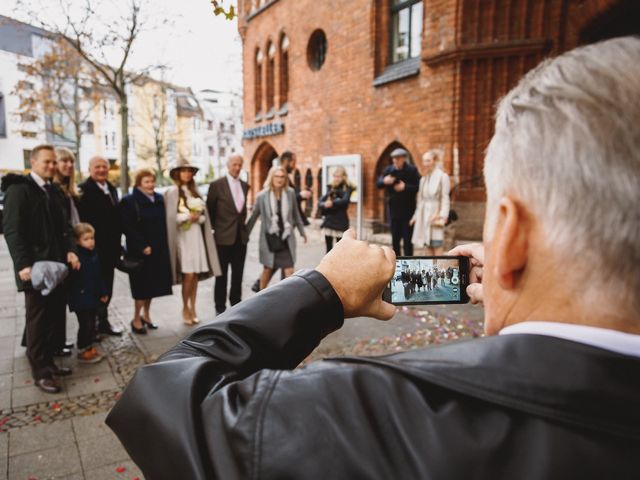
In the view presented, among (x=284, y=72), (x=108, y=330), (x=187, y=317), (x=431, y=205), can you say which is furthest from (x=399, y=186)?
(x=284, y=72)

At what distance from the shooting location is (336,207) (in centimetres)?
821

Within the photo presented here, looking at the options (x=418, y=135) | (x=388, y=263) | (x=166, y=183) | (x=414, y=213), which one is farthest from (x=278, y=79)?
(x=166, y=183)

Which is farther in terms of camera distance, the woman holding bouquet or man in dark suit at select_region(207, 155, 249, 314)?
man in dark suit at select_region(207, 155, 249, 314)

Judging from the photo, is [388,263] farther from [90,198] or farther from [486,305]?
[90,198]

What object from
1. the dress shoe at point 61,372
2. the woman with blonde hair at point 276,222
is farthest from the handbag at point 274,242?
the dress shoe at point 61,372

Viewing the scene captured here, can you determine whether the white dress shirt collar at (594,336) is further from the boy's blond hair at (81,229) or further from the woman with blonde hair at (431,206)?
the woman with blonde hair at (431,206)

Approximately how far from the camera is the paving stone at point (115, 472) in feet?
10.1

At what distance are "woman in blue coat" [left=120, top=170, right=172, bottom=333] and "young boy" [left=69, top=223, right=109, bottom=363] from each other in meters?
0.60

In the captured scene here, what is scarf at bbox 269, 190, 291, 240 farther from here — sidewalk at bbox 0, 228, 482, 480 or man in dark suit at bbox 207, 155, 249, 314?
sidewalk at bbox 0, 228, 482, 480

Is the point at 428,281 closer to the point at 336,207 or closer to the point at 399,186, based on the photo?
the point at 336,207

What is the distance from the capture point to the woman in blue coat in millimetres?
5551

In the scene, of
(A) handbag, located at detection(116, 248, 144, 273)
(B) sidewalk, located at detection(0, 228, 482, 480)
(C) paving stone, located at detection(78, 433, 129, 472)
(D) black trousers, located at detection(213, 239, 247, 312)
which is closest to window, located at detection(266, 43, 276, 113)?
(B) sidewalk, located at detection(0, 228, 482, 480)

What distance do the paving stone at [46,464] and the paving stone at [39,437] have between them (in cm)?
6

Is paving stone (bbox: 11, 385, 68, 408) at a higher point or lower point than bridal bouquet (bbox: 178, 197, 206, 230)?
lower
